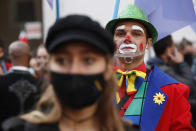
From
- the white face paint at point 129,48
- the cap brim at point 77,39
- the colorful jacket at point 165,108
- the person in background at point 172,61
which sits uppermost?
the cap brim at point 77,39

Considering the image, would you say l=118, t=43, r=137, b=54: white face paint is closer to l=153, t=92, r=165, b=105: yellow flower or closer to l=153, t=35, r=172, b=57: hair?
l=153, t=92, r=165, b=105: yellow flower

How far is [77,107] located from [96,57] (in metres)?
0.28

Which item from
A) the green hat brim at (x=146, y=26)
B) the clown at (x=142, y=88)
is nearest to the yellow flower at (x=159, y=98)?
the clown at (x=142, y=88)

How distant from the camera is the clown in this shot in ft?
11.1

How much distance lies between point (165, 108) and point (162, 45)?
106 inches

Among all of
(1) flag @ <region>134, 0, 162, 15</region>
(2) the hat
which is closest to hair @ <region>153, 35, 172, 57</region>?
(1) flag @ <region>134, 0, 162, 15</region>

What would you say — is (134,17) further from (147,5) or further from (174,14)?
(174,14)

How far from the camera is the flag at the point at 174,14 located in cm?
427

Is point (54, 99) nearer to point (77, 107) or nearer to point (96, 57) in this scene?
point (77, 107)

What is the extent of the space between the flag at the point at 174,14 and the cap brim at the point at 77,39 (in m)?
2.36

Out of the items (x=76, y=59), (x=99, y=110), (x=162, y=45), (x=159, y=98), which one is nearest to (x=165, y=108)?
(x=159, y=98)

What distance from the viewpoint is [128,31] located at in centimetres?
361

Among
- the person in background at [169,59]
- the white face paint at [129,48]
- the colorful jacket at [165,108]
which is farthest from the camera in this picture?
the person in background at [169,59]

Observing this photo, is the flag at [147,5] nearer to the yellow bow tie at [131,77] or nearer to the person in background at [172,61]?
the yellow bow tie at [131,77]
